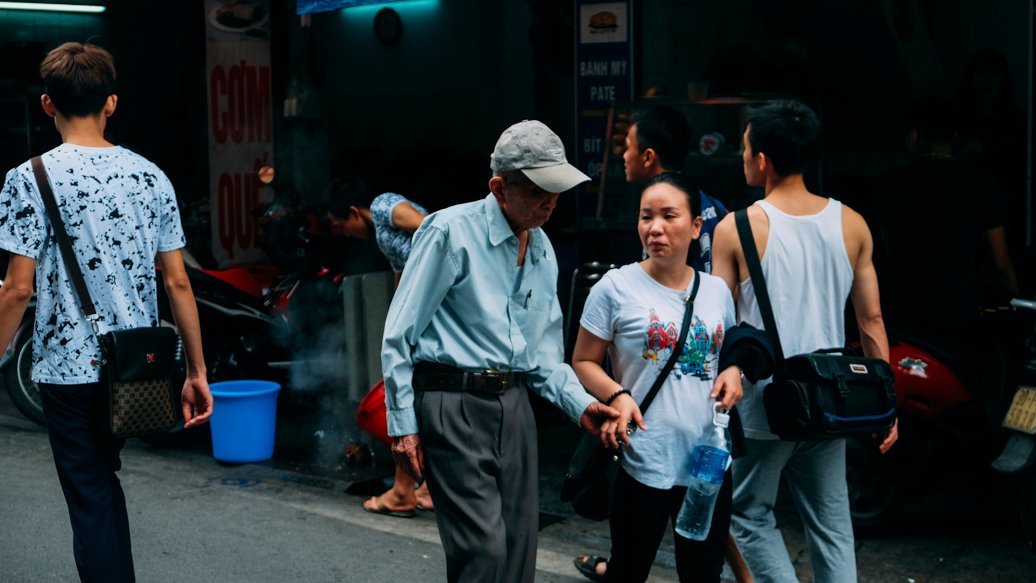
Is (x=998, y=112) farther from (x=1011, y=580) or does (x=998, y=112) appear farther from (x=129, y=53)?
(x=129, y=53)

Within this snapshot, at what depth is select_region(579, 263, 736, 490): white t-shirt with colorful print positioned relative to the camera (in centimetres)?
383

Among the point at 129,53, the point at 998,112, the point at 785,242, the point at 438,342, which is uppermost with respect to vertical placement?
the point at 129,53

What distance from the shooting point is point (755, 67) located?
27.9 ft

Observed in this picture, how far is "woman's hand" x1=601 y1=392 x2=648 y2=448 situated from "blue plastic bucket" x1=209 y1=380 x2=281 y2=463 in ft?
11.6

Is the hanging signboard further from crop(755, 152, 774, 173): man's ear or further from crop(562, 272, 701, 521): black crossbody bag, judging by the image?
crop(562, 272, 701, 521): black crossbody bag

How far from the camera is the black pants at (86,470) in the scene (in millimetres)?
4000

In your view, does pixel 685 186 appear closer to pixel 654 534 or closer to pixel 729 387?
pixel 729 387

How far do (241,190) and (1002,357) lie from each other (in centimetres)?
640

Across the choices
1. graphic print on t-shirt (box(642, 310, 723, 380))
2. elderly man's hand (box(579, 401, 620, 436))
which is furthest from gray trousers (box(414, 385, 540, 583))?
graphic print on t-shirt (box(642, 310, 723, 380))

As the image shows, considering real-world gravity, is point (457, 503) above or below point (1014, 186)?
below

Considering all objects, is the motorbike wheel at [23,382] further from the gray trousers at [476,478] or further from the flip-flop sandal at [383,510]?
the gray trousers at [476,478]

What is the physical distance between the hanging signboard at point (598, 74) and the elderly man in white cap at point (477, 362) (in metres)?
5.03

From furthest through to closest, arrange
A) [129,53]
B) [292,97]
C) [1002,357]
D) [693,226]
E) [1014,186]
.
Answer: [129,53]
[292,97]
[1014,186]
[1002,357]
[693,226]

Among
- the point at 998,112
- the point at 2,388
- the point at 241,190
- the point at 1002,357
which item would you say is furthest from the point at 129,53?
the point at 1002,357
